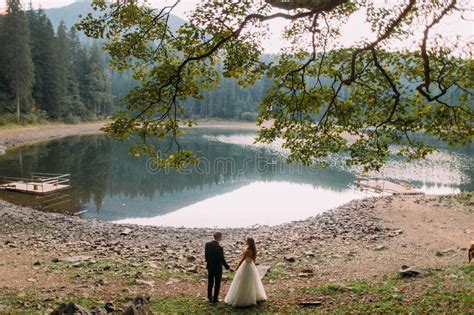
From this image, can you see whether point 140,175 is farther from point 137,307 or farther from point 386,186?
point 137,307

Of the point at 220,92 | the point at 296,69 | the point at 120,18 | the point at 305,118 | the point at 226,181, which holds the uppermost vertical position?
the point at 220,92

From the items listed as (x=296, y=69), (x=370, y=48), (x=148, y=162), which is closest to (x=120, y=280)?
(x=296, y=69)

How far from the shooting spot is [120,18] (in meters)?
9.65

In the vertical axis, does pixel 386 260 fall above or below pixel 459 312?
below

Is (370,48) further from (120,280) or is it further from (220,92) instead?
(220,92)

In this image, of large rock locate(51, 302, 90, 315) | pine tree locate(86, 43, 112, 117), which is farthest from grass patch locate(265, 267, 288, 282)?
pine tree locate(86, 43, 112, 117)

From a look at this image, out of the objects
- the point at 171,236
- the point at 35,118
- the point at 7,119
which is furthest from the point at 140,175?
the point at 35,118

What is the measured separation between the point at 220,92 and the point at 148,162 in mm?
82812

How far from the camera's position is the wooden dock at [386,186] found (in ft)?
111

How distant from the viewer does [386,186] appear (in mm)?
36094

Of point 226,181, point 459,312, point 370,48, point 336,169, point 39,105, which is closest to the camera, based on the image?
point 459,312

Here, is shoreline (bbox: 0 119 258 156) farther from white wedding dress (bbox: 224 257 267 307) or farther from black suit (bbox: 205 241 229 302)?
white wedding dress (bbox: 224 257 267 307)

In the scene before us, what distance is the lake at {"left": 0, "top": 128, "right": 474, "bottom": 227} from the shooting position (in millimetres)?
27339

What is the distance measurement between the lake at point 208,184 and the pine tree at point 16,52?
1049 cm
